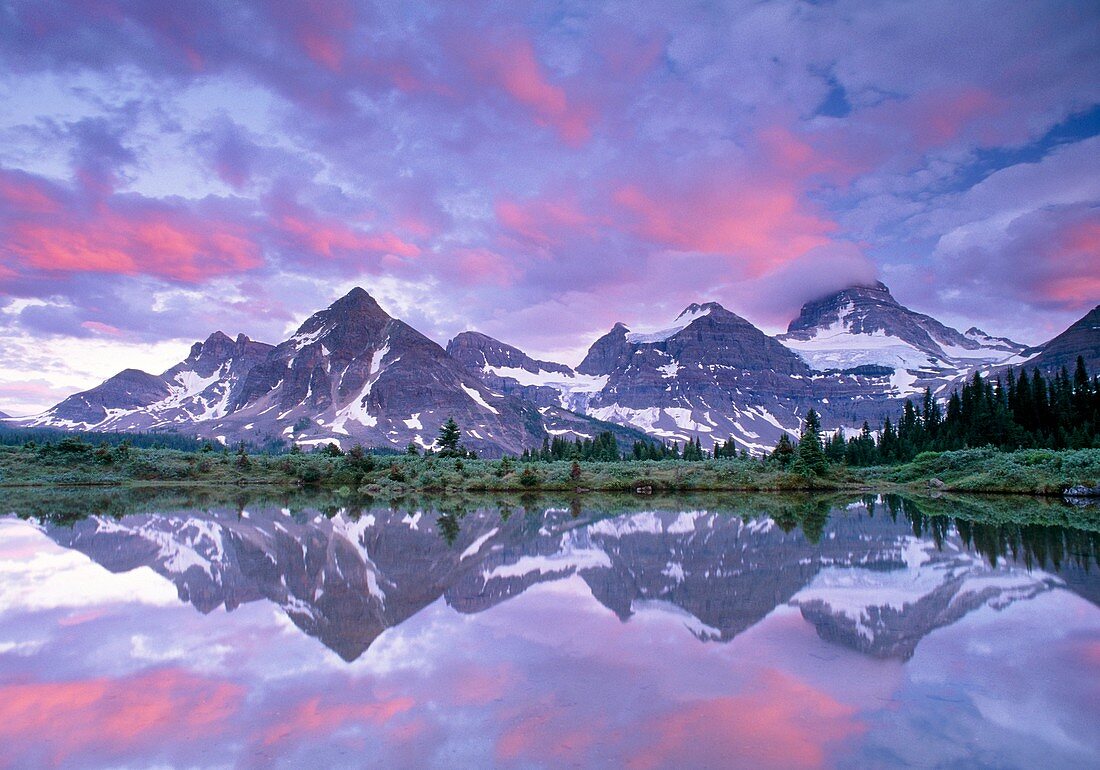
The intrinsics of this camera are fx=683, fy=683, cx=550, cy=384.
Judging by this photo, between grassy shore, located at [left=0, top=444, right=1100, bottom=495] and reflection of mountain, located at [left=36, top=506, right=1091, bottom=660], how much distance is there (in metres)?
24.9

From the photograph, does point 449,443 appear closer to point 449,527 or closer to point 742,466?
point 742,466

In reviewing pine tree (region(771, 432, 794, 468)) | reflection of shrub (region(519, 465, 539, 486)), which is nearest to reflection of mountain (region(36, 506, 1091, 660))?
reflection of shrub (region(519, 465, 539, 486))

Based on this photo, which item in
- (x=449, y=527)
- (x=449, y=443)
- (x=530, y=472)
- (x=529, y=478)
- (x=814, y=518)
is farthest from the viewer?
(x=449, y=443)

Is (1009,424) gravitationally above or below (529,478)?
above

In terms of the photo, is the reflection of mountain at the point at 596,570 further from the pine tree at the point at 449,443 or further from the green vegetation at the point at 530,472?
the pine tree at the point at 449,443

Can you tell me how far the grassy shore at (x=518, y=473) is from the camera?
45469mm

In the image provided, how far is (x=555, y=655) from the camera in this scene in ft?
30.9

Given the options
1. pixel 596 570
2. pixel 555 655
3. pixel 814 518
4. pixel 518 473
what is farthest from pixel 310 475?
pixel 555 655

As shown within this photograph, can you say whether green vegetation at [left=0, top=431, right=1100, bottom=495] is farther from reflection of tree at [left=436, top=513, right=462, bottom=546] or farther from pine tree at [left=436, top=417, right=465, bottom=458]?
reflection of tree at [left=436, top=513, right=462, bottom=546]

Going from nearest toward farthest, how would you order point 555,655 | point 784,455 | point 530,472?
point 555,655
point 530,472
point 784,455

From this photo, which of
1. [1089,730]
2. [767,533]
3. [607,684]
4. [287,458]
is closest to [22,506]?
[287,458]

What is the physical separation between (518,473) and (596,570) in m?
42.9

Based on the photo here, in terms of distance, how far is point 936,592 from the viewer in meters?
13.1

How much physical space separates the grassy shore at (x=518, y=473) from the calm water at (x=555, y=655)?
29507mm
